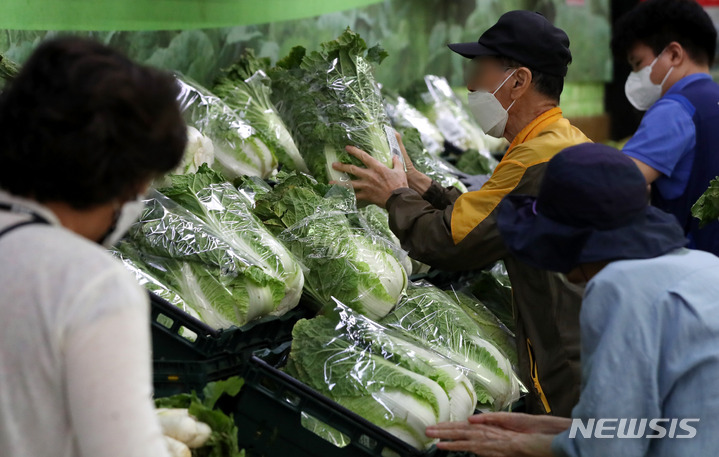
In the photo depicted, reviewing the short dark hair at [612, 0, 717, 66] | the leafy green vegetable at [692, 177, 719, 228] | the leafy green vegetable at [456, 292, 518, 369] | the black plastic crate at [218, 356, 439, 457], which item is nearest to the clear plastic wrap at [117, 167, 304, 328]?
the black plastic crate at [218, 356, 439, 457]

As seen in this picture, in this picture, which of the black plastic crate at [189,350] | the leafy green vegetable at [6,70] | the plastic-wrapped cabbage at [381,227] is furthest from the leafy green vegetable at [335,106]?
the leafy green vegetable at [6,70]

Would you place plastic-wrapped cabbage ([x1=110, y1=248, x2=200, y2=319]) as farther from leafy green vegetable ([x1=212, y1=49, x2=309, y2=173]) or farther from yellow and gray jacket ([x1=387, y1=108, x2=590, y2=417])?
leafy green vegetable ([x1=212, y1=49, x2=309, y2=173])

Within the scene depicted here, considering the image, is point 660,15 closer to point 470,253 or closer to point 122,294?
point 470,253

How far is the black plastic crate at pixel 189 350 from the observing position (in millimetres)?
2449

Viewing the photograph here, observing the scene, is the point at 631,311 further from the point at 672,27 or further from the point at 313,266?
the point at 672,27

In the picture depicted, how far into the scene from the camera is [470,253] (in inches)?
121

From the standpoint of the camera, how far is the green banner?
3732 mm

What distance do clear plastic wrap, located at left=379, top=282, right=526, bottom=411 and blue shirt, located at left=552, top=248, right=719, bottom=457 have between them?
1124mm

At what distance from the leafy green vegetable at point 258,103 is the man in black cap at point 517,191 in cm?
61

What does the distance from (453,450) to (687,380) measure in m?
0.81

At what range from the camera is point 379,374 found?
274 centimetres

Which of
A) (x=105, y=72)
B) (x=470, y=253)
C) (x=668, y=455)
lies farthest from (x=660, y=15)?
(x=105, y=72)

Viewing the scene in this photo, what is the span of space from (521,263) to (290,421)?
1110mm

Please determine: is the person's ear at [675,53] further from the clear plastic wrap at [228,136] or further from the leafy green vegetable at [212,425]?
the leafy green vegetable at [212,425]
